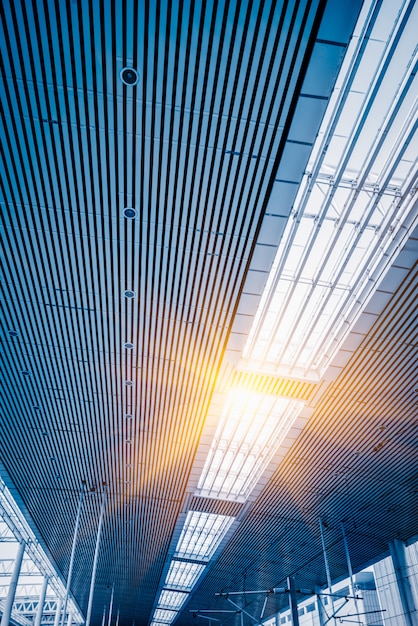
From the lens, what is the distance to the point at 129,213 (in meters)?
7.31

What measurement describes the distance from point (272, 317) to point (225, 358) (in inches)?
53.6

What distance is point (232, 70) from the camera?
559cm

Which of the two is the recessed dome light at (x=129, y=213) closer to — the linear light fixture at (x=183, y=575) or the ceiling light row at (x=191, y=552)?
the ceiling light row at (x=191, y=552)

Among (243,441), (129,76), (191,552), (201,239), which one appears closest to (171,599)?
(191,552)

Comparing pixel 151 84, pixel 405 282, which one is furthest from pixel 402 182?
pixel 151 84

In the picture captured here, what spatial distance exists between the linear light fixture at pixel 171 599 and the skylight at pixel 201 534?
8.94 meters

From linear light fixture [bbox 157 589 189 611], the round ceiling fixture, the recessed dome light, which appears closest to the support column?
linear light fixture [bbox 157 589 189 611]

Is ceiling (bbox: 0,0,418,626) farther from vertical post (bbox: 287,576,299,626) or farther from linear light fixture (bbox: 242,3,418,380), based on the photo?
vertical post (bbox: 287,576,299,626)

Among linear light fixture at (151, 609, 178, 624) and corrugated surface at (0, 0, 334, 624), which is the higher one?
linear light fixture at (151, 609, 178, 624)

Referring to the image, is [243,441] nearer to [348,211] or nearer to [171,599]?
[348,211]

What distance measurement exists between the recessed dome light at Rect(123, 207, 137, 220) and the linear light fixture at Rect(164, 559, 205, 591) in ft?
68.6

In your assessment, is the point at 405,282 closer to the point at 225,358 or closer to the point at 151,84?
the point at 225,358

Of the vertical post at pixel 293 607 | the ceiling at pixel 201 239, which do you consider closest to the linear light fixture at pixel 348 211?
the ceiling at pixel 201 239

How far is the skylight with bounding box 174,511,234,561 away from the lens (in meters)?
18.3
